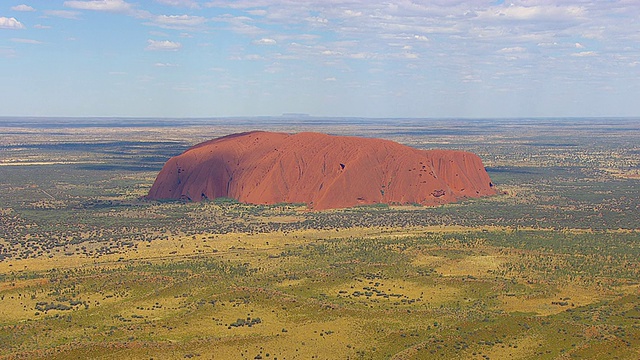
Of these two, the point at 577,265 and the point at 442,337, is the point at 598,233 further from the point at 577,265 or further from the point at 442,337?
the point at 442,337

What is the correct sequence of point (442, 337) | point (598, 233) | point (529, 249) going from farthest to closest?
1. point (598, 233)
2. point (529, 249)
3. point (442, 337)

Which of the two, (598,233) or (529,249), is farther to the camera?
(598,233)

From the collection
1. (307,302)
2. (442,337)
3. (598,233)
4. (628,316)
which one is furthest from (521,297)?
(598,233)

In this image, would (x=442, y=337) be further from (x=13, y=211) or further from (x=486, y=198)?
(x=13, y=211)

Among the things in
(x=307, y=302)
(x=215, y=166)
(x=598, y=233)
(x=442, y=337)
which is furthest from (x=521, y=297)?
(x=215, y=166)

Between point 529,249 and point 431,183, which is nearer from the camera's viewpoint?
point 529,249

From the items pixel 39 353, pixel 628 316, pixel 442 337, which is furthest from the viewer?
pixel 628 316
